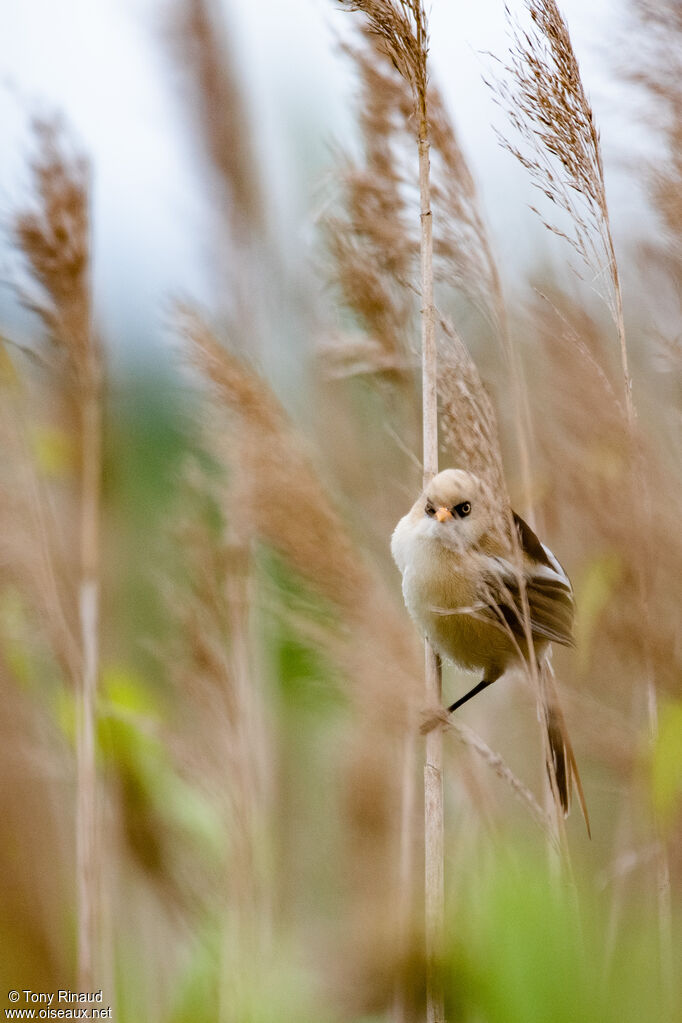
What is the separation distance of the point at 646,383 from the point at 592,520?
1.88 ft

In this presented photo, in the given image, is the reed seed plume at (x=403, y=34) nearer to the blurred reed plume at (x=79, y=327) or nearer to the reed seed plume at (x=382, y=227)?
the reed seed plume at (x=382, y=227)

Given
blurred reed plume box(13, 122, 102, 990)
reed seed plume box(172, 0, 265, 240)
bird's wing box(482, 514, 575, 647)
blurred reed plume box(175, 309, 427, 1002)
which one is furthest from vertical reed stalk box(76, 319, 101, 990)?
bird's wing box(482, 514, 575, 647)

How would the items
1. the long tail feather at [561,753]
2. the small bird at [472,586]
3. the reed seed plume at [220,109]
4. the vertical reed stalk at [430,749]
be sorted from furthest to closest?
the reed seed plume at [220,109] < the small bird at [472,586] < the long tail feather at [561,753] < the vertical reed stalk at [430,749]

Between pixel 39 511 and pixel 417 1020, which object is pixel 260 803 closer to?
pixel 417 1020

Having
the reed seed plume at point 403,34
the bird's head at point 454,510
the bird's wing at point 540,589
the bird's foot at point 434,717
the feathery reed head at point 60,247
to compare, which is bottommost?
the bird's foot at point 434,717

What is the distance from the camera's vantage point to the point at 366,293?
5.05 ft

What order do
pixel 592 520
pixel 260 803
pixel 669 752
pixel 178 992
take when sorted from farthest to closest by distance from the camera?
pixel 260 803
pixel 178 992
pixel 592 520
pixel 669 752

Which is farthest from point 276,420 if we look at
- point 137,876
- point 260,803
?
point 137,876

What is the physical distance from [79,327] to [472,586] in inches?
29.1

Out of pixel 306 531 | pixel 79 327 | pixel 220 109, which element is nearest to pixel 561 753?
pixel 306 531

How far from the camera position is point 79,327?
4.99 feet

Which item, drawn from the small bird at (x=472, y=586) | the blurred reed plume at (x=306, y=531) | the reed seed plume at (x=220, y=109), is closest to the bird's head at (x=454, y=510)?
the small bird at (x=472, y=586)

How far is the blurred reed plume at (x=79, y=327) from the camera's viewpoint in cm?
147

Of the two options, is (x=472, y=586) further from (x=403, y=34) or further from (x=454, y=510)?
(x=403, y=34)
